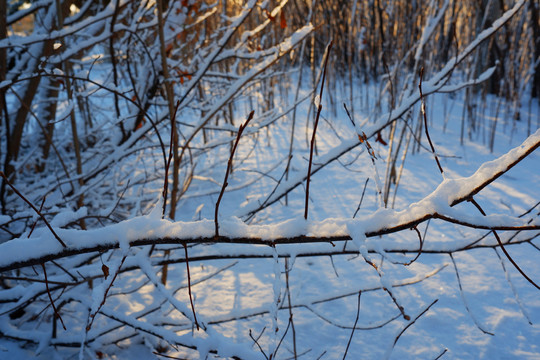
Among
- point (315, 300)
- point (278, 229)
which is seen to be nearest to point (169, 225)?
point (278, 229)

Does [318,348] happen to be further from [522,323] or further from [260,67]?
[260,67]

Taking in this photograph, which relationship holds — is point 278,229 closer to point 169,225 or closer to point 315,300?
point 169,225

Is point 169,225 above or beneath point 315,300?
above

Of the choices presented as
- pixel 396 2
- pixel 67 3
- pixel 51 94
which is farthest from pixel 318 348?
pixel 396 2

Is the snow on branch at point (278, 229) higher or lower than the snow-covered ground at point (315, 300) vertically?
higher

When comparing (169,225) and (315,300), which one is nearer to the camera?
(169,225)

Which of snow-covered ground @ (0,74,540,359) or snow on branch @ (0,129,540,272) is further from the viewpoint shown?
snow-covered ground @ (0,74,540,359)

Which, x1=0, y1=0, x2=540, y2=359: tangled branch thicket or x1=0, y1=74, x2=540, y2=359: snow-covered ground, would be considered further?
x1=0, y1=74, x2=540, y2=359: snow-covered ground

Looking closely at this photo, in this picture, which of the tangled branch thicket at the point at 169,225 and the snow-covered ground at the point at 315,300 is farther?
the snow-covered ground at the point at 315,300

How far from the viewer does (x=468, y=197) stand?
416 millimetres

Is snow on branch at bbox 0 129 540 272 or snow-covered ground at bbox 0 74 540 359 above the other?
snow on branch at bbox 0 129 540 272

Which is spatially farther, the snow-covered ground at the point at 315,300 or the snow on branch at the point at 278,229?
the snow-covered ground at the point at 315,300

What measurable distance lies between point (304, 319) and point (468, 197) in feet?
2.94

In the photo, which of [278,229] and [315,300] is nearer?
[278,229]
